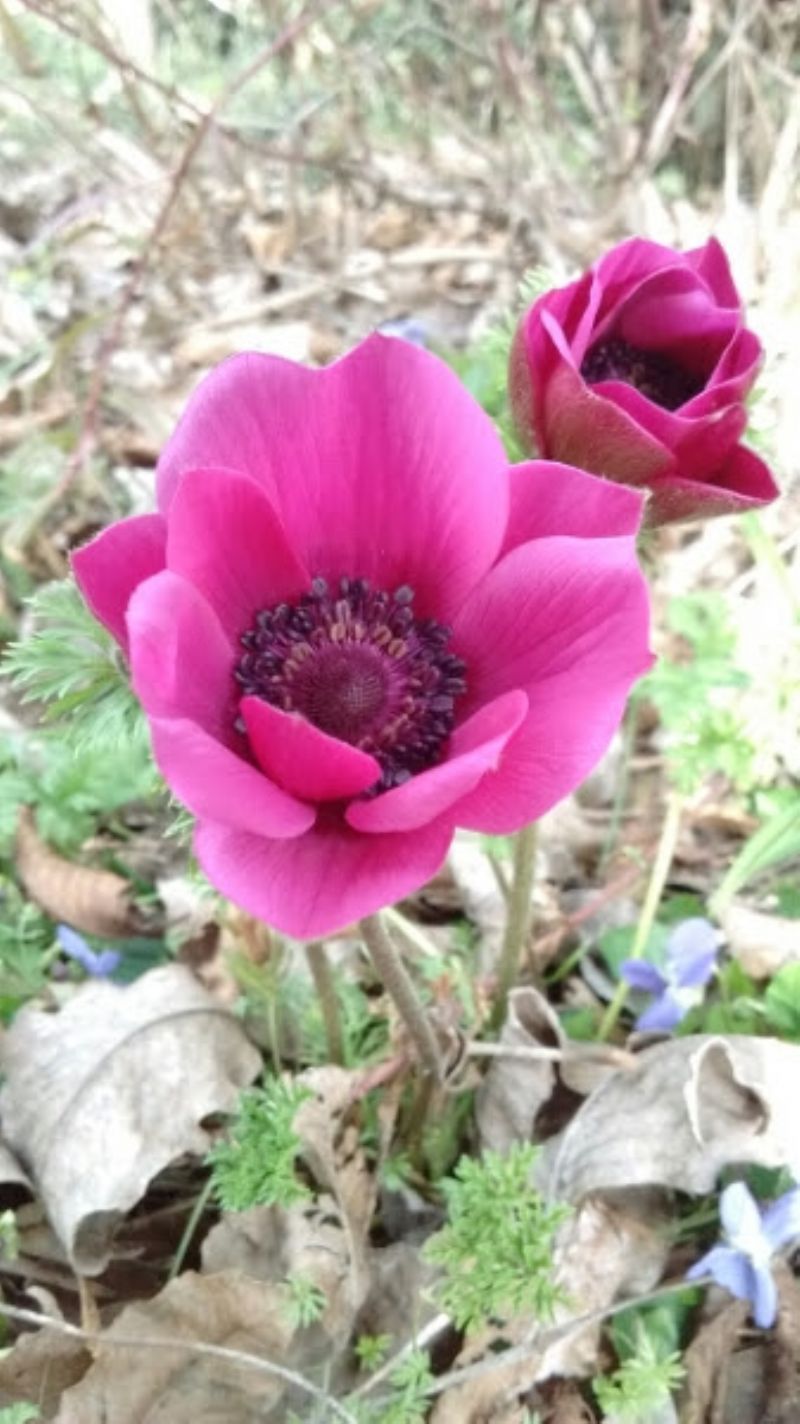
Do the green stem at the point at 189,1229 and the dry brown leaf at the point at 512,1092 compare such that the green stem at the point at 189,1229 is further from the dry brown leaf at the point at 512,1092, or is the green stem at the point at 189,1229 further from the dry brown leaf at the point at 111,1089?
the dry brown leaf at the point at 512,1092

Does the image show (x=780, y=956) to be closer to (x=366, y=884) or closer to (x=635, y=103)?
(x=366, y=884)

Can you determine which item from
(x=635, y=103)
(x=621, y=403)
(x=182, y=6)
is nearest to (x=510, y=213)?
(x=635, y=103)

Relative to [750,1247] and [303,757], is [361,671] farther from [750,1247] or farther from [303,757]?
[750,1247]

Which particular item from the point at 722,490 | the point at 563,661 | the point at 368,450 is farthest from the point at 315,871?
the point at 722,490

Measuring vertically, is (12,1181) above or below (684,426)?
below

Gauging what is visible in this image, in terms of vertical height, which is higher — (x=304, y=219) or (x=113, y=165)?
(x=113, y=165)

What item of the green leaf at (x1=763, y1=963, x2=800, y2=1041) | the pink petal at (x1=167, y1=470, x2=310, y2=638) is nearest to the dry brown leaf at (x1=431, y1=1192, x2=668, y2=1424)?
the green leaf at (x1=763, y1=963, x2=800, y2=1041)
